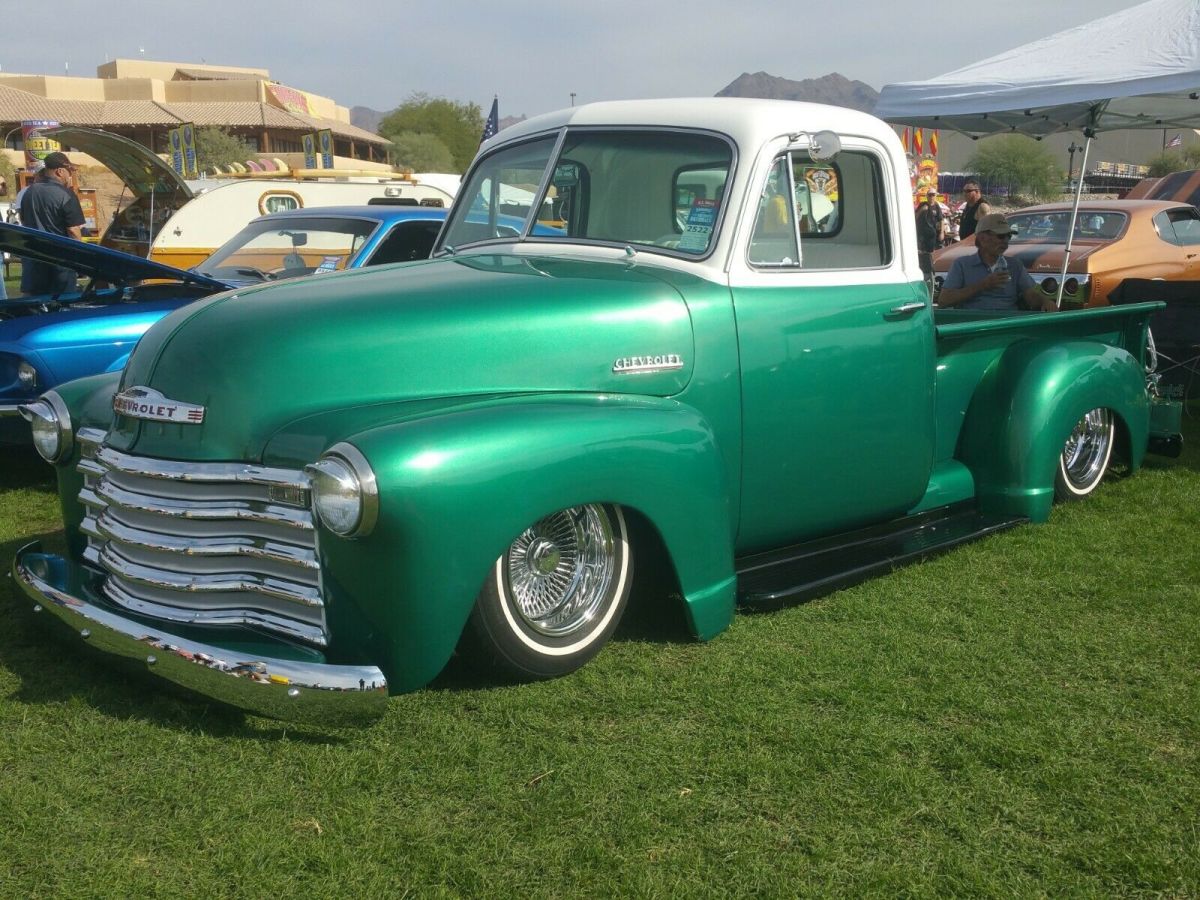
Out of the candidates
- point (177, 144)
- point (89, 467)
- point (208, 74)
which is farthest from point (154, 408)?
point (208, 74)

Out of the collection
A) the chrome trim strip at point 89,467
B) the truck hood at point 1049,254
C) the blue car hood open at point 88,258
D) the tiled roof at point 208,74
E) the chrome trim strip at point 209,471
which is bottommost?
the chrome trim strip at point 89,467

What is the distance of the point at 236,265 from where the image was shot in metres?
7.93

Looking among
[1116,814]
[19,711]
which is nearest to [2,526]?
[19,711]

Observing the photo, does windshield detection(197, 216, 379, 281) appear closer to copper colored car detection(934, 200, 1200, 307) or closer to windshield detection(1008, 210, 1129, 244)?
copper colored car detection(934, 200, 1200, 307)

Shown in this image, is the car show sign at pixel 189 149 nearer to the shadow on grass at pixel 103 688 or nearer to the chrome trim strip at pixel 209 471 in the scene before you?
the shadow on grass at pixel 103 688

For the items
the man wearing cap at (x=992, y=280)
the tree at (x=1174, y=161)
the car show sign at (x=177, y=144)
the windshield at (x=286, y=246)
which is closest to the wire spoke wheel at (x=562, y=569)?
the man wearing cap at (x=992, y=280)

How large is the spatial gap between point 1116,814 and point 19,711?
9.68ft

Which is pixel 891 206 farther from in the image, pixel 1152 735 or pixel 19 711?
pixel 19 711

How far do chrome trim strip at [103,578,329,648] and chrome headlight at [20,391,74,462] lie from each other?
0.87 meters

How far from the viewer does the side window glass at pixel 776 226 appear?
13.0 feet

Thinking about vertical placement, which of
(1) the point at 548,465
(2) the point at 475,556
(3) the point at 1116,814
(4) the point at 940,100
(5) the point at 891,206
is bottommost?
(3) the point at 1116,814

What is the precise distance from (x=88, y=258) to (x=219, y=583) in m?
3.85

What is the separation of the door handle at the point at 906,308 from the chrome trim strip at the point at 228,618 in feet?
8.08

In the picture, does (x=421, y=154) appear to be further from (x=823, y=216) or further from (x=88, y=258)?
(x=823, y=216)
